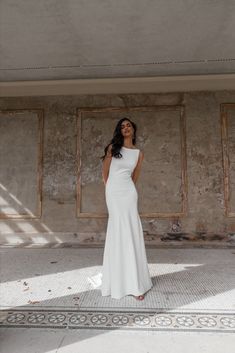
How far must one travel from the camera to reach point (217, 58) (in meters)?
4.68

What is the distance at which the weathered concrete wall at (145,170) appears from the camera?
17.6 feet

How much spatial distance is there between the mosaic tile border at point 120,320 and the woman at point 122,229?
343 millimetres

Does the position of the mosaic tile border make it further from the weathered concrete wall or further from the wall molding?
the wall molding

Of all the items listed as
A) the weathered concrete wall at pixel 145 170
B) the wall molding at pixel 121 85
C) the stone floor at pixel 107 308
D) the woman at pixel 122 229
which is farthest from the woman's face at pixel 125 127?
the wall molding at pixel 121 85

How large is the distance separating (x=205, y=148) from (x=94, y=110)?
214 cm

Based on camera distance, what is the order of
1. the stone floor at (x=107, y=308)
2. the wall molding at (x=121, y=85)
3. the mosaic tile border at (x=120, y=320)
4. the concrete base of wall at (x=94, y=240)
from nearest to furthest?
the stone floor at (x=107, y=308)
the mosaic tile border at (x=120, y=320)
the concrete base of wall at (x=94, y=240)
the wall molding at (x=121, y=85)

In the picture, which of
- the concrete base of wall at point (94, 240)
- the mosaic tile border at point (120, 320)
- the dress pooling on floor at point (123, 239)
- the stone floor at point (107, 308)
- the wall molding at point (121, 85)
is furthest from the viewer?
the wall molding at point (121, 85)

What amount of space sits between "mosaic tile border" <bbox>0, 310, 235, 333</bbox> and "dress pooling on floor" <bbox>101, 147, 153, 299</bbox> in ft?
1.11

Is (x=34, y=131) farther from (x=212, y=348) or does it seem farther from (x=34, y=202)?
(x=212, y=348)

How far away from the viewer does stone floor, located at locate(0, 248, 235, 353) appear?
2.02 meters

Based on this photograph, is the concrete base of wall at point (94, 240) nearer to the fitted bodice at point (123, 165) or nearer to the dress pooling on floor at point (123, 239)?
the dress pooling on floor at point (123, 239)

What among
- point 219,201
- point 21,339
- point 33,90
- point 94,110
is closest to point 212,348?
point 21,339

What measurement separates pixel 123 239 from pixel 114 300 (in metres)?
0.54

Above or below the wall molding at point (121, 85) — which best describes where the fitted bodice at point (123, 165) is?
below
